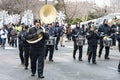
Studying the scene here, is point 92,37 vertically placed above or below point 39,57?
above

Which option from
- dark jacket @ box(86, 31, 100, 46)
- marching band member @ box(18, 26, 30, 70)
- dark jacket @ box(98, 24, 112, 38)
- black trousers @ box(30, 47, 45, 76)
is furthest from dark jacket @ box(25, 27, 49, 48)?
dark jacket @ box(98, 24, 112, 38)

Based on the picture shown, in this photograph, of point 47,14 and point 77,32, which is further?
point 77,32

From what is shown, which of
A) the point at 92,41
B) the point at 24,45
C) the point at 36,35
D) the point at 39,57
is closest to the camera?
the point at 39,57

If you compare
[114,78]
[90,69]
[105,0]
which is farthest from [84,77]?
[105,0]

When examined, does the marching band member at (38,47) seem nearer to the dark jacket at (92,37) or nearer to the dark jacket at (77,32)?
the dark jacket at (92,37)

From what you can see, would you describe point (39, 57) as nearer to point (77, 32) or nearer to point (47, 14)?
point (47, 14)

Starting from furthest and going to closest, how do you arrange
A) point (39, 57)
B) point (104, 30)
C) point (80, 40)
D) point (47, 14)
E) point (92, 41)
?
point (104, 30)
point (80, 40)
point (92, 41)
point (47, 14)
point (39, 57)

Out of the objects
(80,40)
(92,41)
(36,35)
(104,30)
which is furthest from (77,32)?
(36,35)

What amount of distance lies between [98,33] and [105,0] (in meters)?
44.0

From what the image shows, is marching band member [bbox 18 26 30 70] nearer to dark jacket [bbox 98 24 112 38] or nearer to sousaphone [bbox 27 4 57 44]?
sousaphone [bbox 27 4 57 44]

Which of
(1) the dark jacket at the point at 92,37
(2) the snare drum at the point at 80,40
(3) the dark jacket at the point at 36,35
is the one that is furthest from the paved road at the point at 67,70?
(3) the dark jacket at the point at 36,35

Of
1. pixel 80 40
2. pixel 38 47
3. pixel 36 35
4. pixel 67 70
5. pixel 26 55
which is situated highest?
pixel 36 35

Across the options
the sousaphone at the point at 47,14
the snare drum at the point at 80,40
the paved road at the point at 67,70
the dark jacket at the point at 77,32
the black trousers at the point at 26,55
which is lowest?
the paved road at the point at 67,70

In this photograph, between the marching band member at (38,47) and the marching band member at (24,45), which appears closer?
the marching band member at (38,47)
